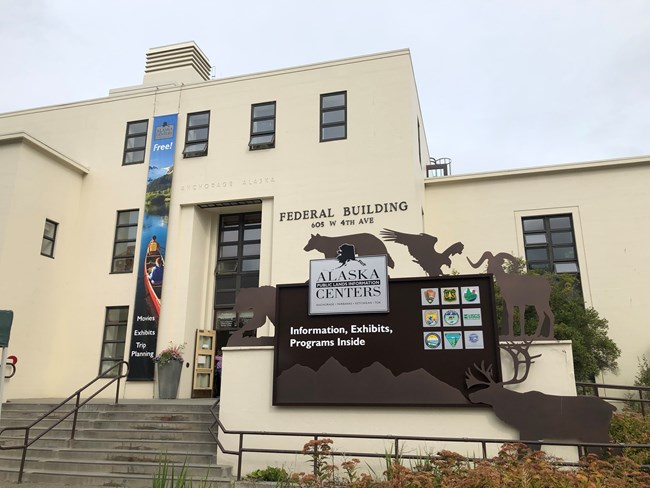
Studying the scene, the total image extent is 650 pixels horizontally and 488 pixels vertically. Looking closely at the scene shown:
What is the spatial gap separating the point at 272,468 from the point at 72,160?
14089 millimetres

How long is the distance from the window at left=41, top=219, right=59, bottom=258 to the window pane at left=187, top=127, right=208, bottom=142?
5.32 meters

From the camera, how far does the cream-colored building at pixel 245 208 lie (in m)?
16.1

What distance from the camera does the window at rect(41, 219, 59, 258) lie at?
17281 millimetres

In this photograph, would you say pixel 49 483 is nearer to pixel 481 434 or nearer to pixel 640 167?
pixel 481 434

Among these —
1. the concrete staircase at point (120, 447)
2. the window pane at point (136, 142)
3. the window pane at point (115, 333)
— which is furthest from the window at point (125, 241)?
the concrete staircase at point (120, 447)

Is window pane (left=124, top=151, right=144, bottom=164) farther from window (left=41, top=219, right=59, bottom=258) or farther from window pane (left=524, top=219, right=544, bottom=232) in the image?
window pane (left=524, top=219, right=544, bottom=232)

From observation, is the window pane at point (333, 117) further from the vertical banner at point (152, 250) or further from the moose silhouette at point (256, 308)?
the moose silhouette at point (256, 308)

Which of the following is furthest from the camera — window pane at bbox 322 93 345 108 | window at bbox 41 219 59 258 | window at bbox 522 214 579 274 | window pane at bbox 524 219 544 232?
window pane at bbox 524 219 544 232

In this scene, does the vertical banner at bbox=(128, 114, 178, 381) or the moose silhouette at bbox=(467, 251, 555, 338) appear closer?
the moose silhouette at bbox=(467, 251, 555, 338)

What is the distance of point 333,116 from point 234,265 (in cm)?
601

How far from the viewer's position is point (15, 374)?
1543cm

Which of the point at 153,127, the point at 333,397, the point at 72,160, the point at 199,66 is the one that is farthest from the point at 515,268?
the point at 199,66

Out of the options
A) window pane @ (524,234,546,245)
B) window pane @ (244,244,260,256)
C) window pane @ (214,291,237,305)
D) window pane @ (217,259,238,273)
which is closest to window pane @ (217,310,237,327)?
window pane @ (214,291,237,305)

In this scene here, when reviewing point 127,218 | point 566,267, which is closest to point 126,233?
point 127,218
